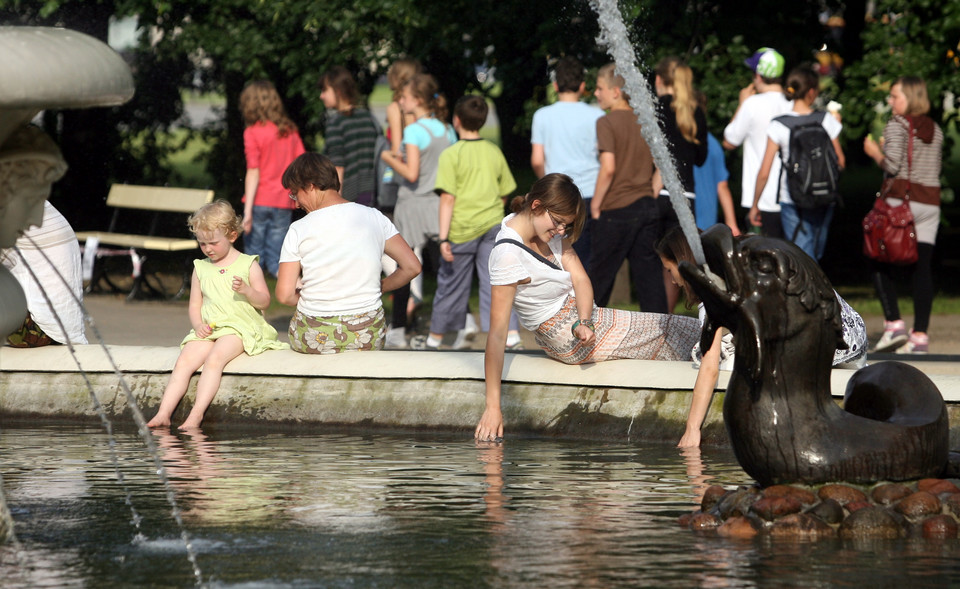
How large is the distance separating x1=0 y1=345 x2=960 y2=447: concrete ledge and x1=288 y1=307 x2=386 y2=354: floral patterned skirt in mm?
113

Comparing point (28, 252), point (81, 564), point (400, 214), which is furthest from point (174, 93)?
point (81, 564)

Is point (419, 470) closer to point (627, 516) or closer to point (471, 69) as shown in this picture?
point (627, 516)

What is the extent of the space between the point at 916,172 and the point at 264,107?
15.6 feet

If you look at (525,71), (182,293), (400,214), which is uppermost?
(525,71)

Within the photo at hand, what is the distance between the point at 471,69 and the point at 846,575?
10883 millimetres

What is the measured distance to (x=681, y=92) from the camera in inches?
398

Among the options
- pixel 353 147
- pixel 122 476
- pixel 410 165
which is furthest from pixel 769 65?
pixel 122 476

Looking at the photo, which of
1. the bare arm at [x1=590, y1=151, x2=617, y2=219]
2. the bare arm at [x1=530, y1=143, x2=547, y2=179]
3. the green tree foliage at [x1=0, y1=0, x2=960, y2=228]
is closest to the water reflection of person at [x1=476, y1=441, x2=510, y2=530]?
the bare arm at [x1=590, y1=151, x2=617, y2=219]

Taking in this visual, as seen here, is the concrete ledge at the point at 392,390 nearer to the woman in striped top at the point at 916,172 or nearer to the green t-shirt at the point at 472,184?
the green t-shirt at the point at 472,184

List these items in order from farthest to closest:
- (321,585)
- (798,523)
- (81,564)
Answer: (798,523) < (81,564) < (321,585)

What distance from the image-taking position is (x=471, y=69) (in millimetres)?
15109

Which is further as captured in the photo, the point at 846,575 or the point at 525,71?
the point at 525,71

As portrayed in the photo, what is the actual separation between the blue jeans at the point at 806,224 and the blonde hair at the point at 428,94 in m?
2.40

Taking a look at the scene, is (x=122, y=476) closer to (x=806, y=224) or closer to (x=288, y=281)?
(x=288, y=281)
